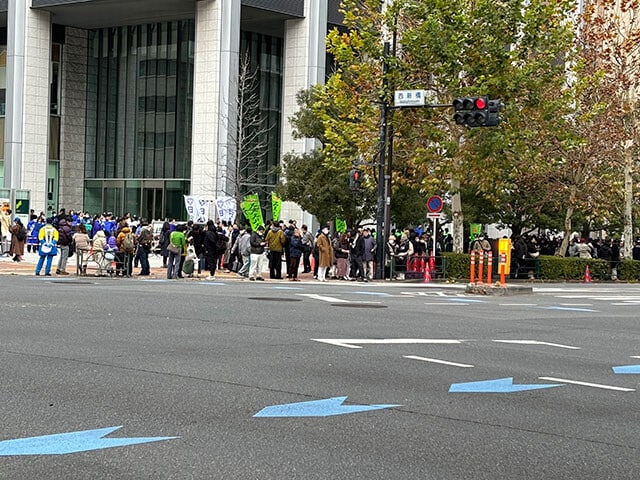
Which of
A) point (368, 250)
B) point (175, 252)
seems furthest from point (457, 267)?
point (175, 252)

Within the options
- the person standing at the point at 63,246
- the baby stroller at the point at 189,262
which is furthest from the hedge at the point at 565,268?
the person standing at the point at 63,246

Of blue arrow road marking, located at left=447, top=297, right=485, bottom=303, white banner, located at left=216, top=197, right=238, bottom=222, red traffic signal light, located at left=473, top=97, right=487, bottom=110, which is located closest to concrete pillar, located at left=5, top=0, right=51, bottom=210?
white banner, located at left=216, top=197, right=238, bottom=222

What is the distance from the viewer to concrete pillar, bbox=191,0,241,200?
56.3 metres

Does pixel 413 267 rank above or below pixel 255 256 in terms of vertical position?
below

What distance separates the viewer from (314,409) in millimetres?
8461

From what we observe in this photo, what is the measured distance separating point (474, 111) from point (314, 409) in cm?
1929

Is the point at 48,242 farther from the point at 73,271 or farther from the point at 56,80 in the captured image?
the point at 56,80

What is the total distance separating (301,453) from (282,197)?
3843 centimetres

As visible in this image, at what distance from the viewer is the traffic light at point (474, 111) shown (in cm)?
2656

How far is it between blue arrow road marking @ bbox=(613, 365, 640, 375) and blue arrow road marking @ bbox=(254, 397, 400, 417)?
4054mm

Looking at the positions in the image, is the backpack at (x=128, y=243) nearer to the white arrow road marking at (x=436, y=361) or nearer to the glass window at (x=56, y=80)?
the white arrow road marking at (x=436, y=361)

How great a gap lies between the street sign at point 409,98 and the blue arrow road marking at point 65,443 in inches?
980

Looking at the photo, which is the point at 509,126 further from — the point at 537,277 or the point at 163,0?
the point at 163,0

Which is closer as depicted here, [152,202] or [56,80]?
[152,202]
